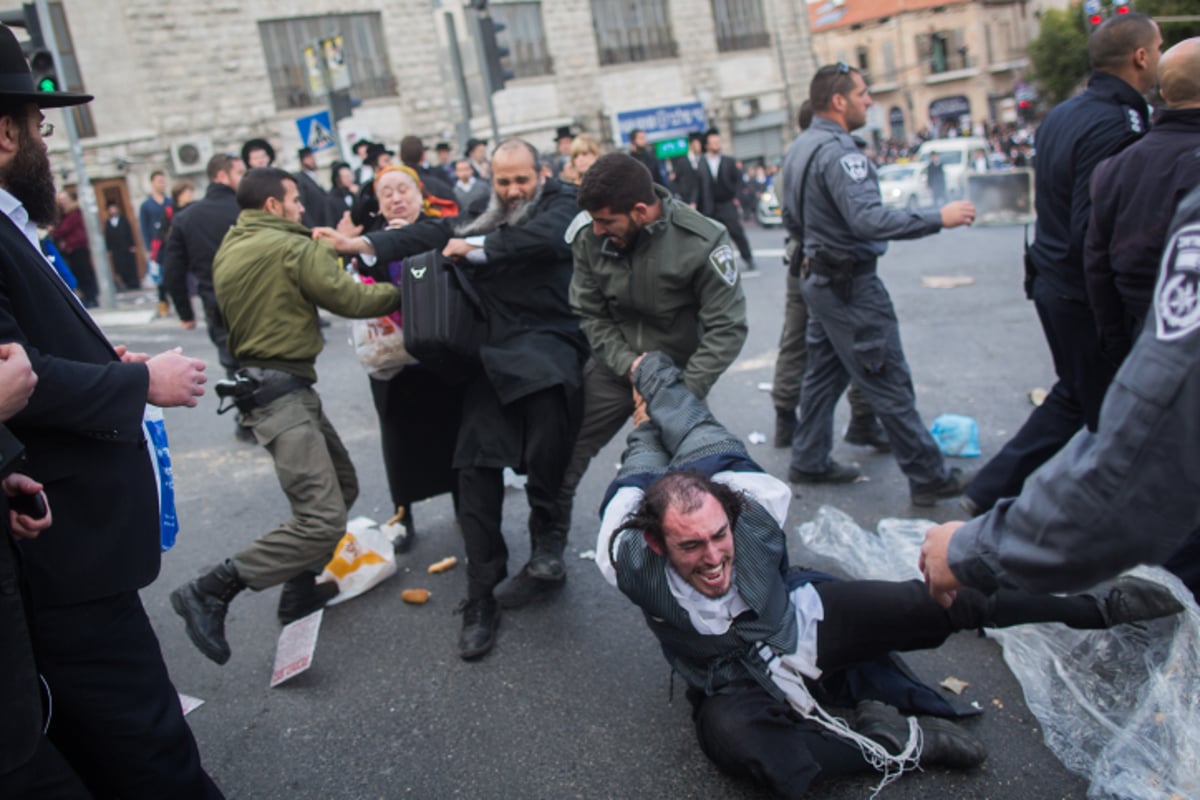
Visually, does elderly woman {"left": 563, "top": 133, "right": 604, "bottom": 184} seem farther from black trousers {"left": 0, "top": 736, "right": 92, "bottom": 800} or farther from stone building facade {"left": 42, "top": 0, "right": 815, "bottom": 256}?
stone building facade {"left": 42, "top": 0, "right": 815, "bottom": 256}

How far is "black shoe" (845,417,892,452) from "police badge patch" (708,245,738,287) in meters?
1.99

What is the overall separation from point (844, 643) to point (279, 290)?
7.99ft

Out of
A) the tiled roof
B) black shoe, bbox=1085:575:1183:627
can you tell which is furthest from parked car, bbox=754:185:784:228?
the tiled roof

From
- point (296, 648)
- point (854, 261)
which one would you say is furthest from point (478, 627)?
point (854, 261)

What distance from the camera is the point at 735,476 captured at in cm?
277

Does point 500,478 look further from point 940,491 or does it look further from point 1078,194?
point 1078,194

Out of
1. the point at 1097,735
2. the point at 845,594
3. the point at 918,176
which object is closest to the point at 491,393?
the point at 845,594

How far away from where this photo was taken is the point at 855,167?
4246 millimetres

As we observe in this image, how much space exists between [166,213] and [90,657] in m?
10.7

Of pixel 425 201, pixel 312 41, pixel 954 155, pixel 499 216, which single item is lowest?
pixel 954 155

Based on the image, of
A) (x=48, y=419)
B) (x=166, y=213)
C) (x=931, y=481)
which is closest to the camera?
(x=48, y=419)

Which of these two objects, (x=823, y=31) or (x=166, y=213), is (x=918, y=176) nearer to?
(x=166, y=213)

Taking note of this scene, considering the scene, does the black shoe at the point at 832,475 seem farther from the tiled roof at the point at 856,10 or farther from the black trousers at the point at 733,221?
the tiled roof at the point at 856,10

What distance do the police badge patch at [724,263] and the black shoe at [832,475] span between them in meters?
1.56
